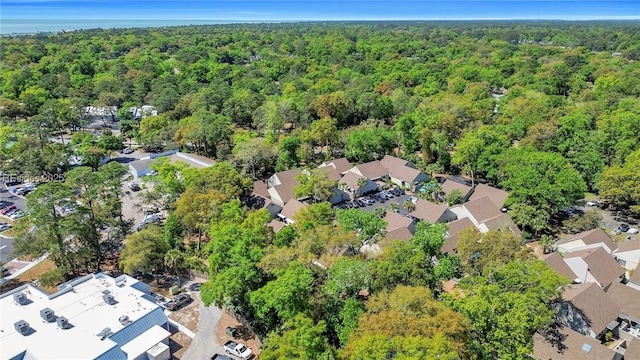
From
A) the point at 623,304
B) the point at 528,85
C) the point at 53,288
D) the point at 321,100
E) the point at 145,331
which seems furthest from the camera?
the point at 528,85

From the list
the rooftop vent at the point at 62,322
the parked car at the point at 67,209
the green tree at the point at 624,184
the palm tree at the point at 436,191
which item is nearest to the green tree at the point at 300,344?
the rooftop vent at the point at 62,322

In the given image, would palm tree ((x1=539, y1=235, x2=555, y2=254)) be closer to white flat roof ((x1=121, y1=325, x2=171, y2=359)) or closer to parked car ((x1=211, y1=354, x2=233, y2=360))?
parked car ((x1=211, y1=354, x2=233, y2=360))

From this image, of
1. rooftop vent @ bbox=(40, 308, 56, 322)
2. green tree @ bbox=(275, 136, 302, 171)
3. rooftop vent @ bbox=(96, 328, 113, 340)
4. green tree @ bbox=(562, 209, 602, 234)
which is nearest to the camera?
rooftop vent @ bbox=(96, 328, 113, 340)

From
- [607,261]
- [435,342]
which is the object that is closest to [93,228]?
[435,342]

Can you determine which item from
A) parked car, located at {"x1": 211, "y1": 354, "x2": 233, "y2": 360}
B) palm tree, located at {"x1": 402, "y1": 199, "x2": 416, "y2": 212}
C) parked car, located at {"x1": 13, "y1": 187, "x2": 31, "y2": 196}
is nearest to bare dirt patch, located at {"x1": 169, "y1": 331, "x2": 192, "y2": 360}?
parked car, located at {"x1": 211, "y1": 354, "x2": 233, "y2": 360}

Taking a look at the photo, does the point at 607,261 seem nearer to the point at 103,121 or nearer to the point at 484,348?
the point at 484,348

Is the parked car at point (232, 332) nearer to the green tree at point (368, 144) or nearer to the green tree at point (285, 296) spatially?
the green tree at point (285, 296)
